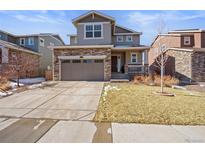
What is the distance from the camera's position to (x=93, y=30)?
20.7 meters

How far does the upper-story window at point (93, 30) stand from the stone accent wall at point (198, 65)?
9.60 metres

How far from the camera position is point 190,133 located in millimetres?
5523

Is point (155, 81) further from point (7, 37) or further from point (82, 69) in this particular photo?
point (7, 37)

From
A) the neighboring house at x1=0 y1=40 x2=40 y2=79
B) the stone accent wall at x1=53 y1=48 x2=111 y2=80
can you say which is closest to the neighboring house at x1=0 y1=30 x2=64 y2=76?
the neighboring house at x1=0 y1=40 x2=40 y2=79

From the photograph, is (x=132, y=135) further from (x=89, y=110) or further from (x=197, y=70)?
(x=197, y=70)

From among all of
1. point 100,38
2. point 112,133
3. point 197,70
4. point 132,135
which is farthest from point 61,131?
point 197,70

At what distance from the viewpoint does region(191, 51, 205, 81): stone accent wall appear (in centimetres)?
1903

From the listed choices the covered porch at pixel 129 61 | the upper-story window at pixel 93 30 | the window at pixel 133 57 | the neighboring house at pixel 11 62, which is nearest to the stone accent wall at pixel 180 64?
the covered porch at pixel 129 61

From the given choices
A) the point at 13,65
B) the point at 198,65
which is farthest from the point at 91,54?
the point at 198,65

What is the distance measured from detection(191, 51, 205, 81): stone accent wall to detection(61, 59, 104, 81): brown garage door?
350 inches

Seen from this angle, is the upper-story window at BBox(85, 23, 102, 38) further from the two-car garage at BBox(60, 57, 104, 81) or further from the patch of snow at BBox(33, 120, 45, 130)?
the patch of snow at BBox(33, 120, 45, 130)

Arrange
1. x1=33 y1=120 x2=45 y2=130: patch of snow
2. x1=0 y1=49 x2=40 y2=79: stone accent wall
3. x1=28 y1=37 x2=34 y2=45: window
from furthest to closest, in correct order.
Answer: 1. x1=28 y1=37 x2=34 y2=45: window
2. x1=0 y1=49 x2=40 y2=79: stone accent wall
3. x1=33 y1=120 x2=45 y2=130: patch of snow

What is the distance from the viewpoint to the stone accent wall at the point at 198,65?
19031 mm

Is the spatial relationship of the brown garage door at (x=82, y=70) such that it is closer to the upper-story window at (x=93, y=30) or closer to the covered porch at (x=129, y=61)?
the covered porch at (x=129, y=61)
